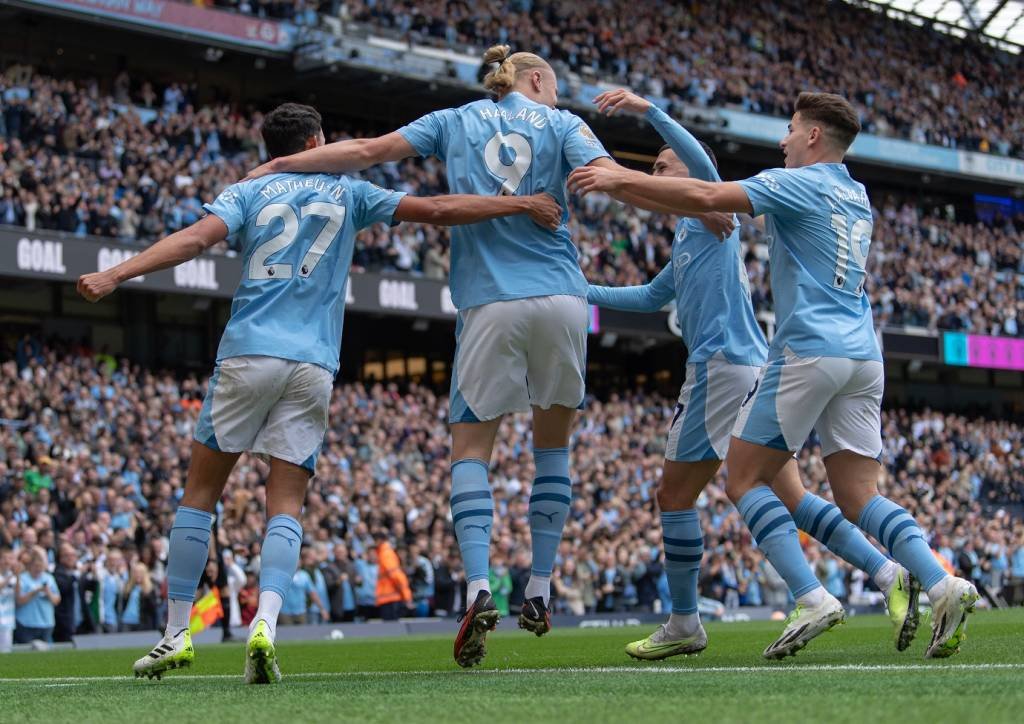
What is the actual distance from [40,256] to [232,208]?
17.4 metres

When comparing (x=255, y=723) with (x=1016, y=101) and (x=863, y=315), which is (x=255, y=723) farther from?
(x=1016, y=101)

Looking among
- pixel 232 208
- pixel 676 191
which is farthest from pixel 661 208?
pixel 232 208

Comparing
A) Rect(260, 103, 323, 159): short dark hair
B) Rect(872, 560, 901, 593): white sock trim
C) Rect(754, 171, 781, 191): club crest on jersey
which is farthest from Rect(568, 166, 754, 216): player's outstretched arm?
Rect(872, 560, 901, 593): white sock trim

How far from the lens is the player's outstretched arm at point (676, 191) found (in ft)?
18.7

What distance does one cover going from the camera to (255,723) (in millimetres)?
3654

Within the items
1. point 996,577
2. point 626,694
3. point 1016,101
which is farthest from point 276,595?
point 1016,101

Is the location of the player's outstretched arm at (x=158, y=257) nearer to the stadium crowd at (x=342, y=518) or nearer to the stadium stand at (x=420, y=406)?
the stadium crowd at (x=342, y=518)

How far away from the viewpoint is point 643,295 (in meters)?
7.67

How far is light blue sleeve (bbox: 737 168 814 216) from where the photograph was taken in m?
5.77

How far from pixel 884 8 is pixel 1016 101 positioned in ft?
19.8

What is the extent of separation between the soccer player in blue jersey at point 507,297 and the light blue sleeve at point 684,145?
0.53 metres

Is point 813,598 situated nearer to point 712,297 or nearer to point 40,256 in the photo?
point 712,297

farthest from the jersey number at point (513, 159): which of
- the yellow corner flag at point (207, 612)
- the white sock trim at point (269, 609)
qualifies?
the yellow corner flag at point (207, 612)

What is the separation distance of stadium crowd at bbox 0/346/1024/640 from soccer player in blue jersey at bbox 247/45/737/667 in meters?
10.6
